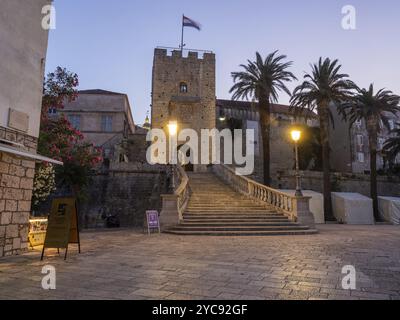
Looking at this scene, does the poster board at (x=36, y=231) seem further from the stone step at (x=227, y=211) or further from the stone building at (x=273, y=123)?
the stone building at (x=273, y=123)

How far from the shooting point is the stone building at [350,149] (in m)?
42.2

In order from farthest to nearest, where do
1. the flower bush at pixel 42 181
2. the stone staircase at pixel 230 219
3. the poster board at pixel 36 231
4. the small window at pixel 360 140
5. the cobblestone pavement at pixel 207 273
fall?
1. the small window at pixel 360 140
2. the stone staircase at pixel 230 219
3. the flower bush at pixel 42 181
4. the poster board at pixel 36 231
5. the cobblestone pavement at pixel 207 273

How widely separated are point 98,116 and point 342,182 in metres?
26.3

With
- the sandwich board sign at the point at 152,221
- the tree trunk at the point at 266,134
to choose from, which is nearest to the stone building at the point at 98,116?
the tree trunk at the point at 266,134

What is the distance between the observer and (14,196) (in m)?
8.20

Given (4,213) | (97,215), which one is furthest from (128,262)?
(97,215)

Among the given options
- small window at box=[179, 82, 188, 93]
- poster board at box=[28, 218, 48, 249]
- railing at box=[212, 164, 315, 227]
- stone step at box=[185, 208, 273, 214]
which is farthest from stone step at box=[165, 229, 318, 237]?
small window at box=[179, 82, 188, 93]

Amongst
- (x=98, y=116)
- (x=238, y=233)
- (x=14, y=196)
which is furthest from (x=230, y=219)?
(x=98, y=116)

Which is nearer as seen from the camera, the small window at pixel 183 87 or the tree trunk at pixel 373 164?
the tree trunk at pixel 373 164

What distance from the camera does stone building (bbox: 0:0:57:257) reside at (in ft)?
25.6

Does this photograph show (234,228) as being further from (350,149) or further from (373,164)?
(350,149)

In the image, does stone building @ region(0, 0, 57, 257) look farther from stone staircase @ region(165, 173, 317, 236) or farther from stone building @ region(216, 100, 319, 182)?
stone building @ region(216, 100, 319, 182)

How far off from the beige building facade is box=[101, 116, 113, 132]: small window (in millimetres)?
27627
